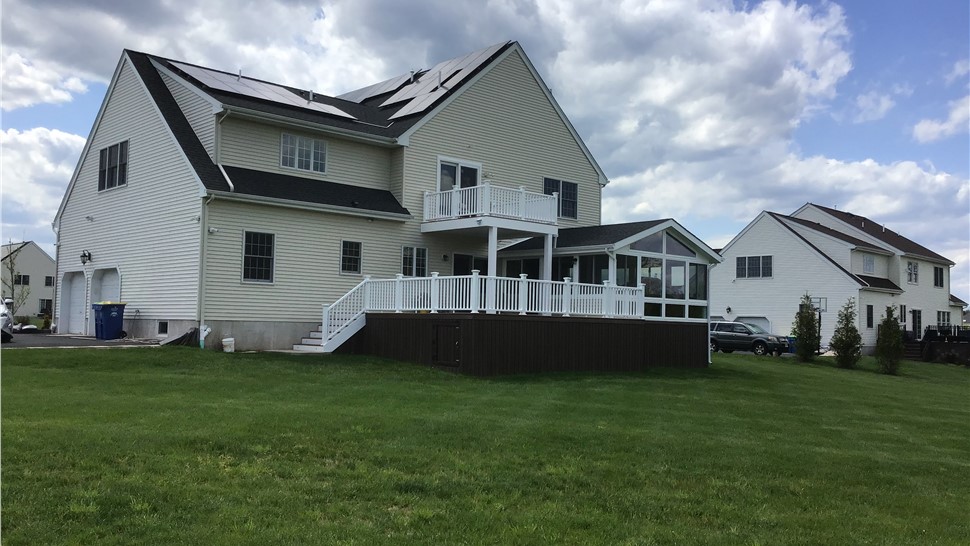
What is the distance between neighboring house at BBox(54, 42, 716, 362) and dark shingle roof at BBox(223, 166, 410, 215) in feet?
0.22

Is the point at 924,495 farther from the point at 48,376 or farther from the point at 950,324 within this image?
the point at 950,324

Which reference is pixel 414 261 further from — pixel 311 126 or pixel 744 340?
Answer: pixel 744 340

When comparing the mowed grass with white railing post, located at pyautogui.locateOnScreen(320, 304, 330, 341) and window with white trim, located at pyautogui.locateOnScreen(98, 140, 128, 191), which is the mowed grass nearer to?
white railing post, located at pyautogui.locateOnScreen(320, 304, 330, 341)

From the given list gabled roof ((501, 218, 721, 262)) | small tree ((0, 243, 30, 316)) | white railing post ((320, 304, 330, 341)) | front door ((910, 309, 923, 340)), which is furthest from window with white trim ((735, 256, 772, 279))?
small tree ((0, 243, 30, 316))

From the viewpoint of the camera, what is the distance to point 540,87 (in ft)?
90.4

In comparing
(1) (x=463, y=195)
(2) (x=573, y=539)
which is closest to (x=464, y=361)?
(1) (x=463, y=195)

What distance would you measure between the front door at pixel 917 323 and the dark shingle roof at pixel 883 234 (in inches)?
140

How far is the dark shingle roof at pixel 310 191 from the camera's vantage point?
20.2 meters

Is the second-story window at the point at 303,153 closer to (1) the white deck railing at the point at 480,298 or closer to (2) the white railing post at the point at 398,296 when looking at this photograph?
(1) the white deck railing at the point at 480,298

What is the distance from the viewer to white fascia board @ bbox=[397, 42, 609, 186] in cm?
2366

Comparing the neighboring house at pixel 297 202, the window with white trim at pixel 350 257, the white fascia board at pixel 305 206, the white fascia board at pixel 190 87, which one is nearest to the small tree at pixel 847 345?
the neighboring house at pixel 297 202

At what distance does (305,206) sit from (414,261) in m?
4.18

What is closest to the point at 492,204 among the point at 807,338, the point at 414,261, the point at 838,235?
the point at 414,261

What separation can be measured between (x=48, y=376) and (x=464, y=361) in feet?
27.5
